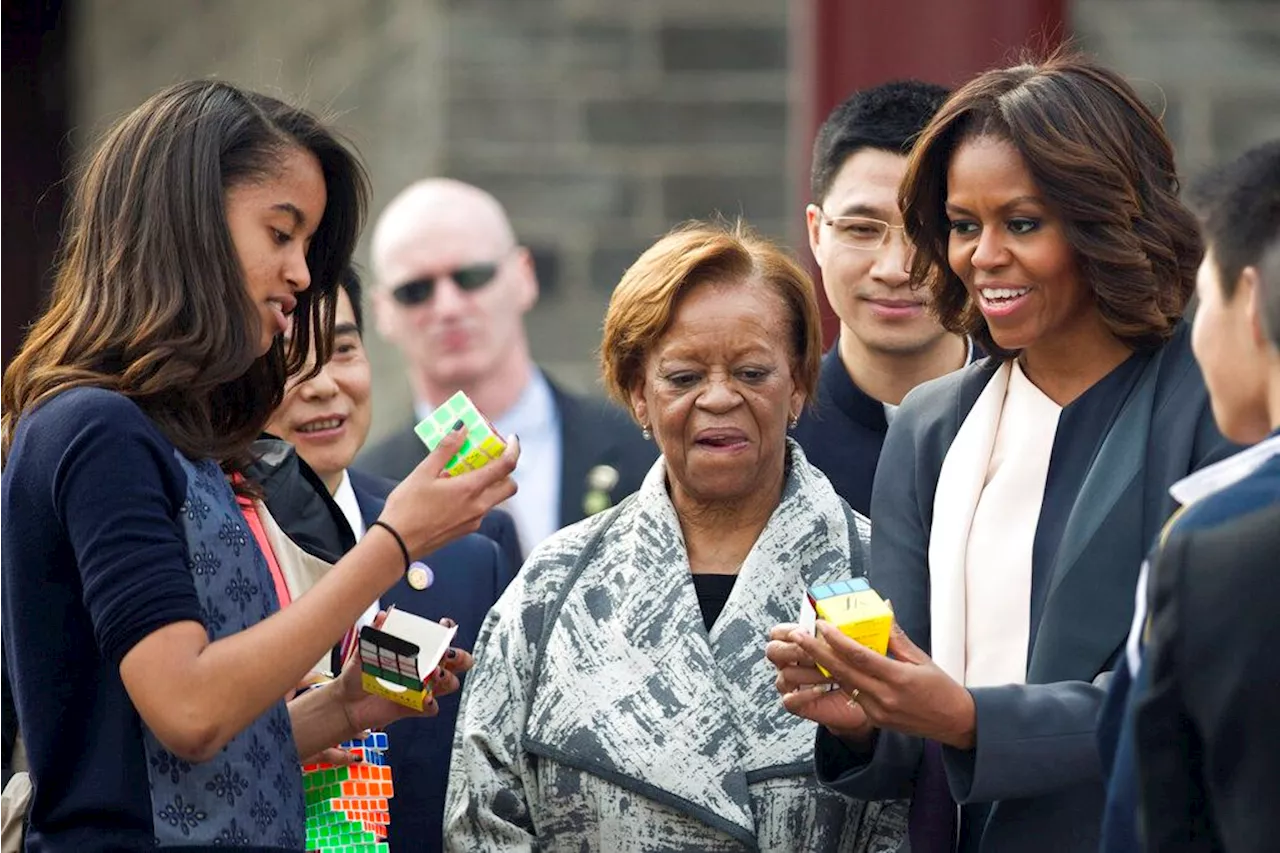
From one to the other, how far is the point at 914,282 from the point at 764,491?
1.39 ft

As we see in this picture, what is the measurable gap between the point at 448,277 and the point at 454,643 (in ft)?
8.18

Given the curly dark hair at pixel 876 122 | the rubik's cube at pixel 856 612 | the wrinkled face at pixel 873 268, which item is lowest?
the rubik's cube at pixel 856 612

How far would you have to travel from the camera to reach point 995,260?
3941 mm

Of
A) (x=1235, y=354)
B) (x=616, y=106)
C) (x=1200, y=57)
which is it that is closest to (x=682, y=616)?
(x=1235, y=354)

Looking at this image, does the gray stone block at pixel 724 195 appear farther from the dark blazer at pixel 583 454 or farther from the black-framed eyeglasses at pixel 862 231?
the black-framed eyeglasses at pixel 862 231

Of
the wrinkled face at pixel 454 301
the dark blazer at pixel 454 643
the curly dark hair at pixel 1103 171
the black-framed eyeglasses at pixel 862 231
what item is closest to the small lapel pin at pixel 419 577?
the dark blazer at pixel 454 643

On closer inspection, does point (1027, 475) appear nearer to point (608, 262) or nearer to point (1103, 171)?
point (1103, 171)

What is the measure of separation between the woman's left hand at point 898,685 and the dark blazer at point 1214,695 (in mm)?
575

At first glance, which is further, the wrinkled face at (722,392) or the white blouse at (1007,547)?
the wrinkled face at (722,392)

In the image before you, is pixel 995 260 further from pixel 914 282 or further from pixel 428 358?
pixel 428 358

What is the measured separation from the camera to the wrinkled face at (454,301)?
690 centimetres

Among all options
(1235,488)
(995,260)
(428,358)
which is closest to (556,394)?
(428,358)

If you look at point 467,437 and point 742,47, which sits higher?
point 742,47

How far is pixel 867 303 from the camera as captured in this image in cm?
487
